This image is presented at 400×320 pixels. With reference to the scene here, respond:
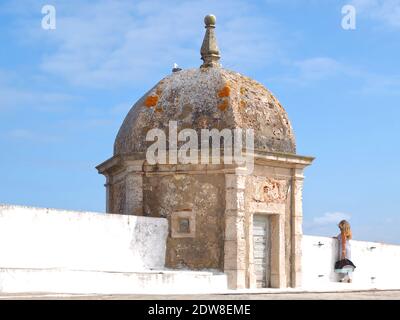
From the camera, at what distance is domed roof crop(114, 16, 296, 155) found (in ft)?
56.3

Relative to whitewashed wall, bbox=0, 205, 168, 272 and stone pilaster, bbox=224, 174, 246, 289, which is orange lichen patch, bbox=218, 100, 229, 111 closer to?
stone pilaster, bbox=224, 174, 246, 289

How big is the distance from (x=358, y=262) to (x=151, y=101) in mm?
7733

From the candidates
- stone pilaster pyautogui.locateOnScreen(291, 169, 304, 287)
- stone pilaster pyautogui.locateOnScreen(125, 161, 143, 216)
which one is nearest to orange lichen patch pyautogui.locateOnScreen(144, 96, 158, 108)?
stone pilaster pyautogui.locateOnScreen(125, 161, 143, 216)

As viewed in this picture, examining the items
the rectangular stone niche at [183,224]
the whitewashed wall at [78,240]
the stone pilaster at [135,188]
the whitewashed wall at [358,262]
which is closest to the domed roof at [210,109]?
the stone pilaster at [135,188]

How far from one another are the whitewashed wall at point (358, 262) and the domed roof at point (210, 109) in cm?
308

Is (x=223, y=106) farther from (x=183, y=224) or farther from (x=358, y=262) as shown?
(x=358, y=262)

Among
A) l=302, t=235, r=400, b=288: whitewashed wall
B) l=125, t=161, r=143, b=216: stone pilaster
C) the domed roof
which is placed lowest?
l=302, t=235, r=400, b=288: whitewashed wall

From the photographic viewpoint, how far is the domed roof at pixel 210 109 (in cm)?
1717

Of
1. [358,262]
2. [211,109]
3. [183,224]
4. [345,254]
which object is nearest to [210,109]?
[211,109]

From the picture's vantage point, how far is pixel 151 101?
17.8m

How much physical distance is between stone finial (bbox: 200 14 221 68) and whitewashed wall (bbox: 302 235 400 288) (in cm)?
468

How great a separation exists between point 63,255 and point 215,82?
5.05 metres

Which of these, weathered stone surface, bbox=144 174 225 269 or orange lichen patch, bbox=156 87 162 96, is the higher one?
orange lichen patch, bbox=156 87 162 96

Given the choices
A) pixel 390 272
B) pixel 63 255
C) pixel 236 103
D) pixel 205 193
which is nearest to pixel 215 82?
pixel 236 103
